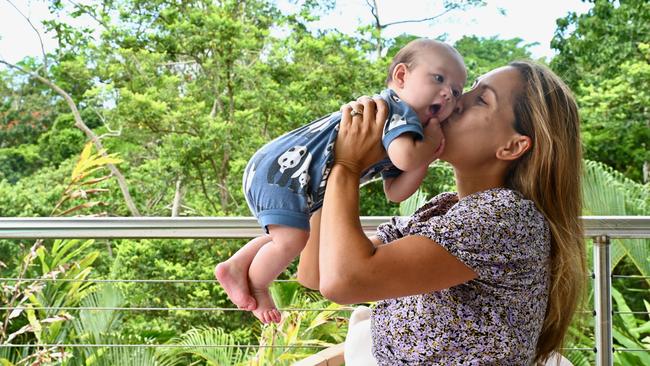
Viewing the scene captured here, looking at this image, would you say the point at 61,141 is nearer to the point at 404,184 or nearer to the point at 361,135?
the point at 404,184

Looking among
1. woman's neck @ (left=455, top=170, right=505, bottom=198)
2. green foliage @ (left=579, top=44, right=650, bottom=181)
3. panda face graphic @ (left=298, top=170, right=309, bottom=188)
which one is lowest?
panda face graphic @ (left=298, top=170, right=309, bottom=188)

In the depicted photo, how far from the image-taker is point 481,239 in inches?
49.9

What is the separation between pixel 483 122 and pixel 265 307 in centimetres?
54

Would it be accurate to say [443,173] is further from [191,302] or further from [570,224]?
[570,224]

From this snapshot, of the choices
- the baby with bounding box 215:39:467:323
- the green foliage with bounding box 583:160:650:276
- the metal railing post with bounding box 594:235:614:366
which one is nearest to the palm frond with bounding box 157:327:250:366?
the green foliage with bounding box 583:160:650:276

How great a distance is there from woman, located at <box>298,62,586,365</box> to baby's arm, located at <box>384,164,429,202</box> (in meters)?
0.11

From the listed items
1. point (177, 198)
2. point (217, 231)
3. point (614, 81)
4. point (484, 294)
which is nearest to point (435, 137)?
point (484, 294)

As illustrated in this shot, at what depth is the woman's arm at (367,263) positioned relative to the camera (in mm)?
1215

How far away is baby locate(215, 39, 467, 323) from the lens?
4.59ft

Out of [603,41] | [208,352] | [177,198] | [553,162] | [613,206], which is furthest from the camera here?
[603,41]

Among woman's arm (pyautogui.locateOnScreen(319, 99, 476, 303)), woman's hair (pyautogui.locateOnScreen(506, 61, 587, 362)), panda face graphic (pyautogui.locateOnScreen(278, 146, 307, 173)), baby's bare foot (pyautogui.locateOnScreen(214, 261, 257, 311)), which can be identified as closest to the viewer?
woman's arm (pyautogui.locateOnScreen(319, 99, 476, 303))

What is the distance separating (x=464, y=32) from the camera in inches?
395

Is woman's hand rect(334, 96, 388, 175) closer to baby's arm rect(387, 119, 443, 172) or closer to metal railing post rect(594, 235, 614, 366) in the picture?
baby's arm rect(387, 119, 443, 172)

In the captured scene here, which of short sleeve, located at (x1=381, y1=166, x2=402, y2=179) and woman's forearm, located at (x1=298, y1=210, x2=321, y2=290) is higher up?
short sleeve, located at (x1=381, y1=166, x2=402, y2=179)
